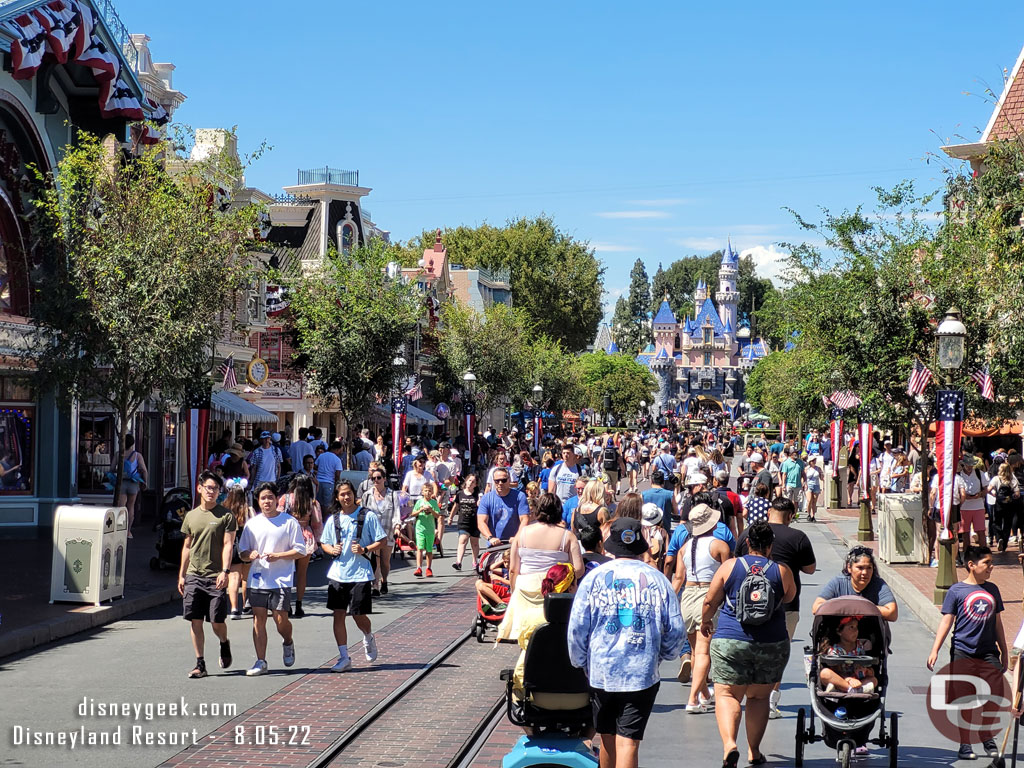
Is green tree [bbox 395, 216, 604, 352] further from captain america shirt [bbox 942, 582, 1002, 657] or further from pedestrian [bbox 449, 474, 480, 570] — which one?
captain america shirt [bbox 942, 582, 1002, 657]

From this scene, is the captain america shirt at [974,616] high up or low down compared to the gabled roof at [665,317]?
down

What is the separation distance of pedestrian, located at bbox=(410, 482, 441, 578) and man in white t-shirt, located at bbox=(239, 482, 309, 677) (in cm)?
697

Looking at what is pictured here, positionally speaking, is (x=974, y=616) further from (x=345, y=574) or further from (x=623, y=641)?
(x=345, y=574)

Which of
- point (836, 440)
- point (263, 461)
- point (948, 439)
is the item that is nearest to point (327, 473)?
point (263, 461)

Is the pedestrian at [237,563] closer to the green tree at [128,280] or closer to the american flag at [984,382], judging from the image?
the green tree at [128,280]

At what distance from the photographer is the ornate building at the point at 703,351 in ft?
596

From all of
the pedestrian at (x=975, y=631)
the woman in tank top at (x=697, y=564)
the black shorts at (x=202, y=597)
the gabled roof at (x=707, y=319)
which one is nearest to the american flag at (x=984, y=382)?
the woman in tank top at (x=697, y=564)

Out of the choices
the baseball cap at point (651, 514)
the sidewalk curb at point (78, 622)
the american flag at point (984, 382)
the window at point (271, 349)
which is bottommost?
the sidewalk curb at point (78, 622)

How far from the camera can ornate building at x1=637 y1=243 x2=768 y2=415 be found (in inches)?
7156

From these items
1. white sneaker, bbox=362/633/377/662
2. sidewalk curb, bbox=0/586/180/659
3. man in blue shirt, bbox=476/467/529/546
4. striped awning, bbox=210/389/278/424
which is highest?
striped awning, bbox=210/389/278/424

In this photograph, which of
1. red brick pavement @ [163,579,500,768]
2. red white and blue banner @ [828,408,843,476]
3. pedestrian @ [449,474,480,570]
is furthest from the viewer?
red white and blue banner @ [828,408,843,476]

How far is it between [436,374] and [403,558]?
116 feet

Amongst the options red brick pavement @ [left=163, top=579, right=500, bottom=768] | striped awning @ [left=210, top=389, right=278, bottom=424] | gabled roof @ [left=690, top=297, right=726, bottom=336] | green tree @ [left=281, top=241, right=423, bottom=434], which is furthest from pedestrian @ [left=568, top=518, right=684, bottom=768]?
gabled roof @ [left=690, top=297, right=726, bottom=336]

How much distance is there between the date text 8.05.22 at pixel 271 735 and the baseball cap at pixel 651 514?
3.91 m
